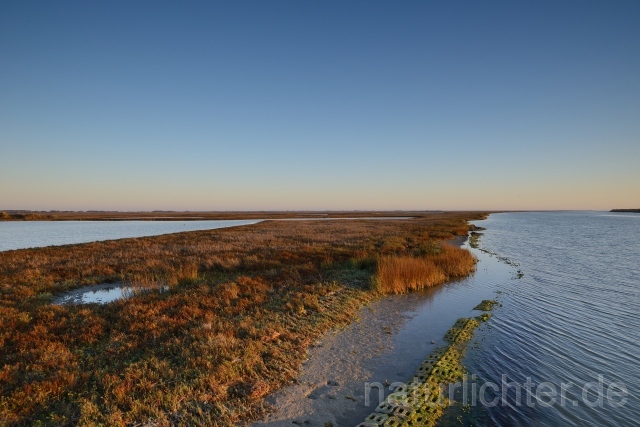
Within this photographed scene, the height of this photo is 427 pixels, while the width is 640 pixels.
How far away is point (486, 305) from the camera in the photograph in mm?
14914

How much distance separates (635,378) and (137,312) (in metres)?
15.7

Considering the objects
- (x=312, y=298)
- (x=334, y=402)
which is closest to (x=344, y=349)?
(x=334, y=402)

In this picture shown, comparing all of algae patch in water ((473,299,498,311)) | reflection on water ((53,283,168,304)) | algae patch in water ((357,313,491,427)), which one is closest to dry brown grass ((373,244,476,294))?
algae patch in water ((473,299,498,311))

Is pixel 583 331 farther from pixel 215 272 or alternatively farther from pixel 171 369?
pixel 215 272

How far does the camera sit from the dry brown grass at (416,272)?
17.7 m

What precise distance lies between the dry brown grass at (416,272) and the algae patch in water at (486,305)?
3.88 metres

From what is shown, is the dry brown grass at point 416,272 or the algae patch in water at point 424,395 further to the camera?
the dry brown grass at point 416,272

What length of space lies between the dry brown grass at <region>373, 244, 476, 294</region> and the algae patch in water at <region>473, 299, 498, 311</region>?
A: 388cm

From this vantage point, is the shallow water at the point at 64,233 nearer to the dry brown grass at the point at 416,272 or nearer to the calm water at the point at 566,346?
the dry brown grass at the point at 416,272

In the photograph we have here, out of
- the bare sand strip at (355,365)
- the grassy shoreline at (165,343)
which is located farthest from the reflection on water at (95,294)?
the bare sand strip at (355,365)

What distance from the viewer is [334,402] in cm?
712

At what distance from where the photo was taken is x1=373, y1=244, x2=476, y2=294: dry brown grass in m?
17.7

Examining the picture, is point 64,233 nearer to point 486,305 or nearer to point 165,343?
point 165,343

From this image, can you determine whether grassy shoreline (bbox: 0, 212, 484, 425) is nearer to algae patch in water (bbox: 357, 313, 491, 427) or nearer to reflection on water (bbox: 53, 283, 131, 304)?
reflection on water (bbox: 53, 283, 131, 304)
